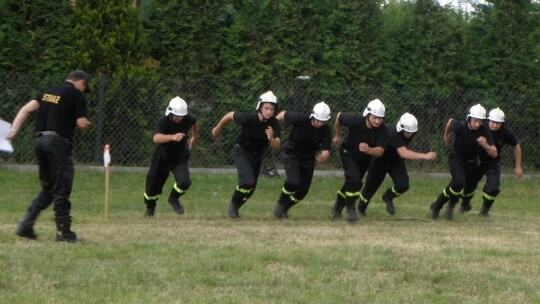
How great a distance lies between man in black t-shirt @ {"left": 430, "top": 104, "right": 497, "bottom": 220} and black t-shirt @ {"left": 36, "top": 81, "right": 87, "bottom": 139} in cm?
655

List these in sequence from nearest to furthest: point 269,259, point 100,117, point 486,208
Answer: point 269,259
point 486,208
point 100,117

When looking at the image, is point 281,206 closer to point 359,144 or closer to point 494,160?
point 359,144

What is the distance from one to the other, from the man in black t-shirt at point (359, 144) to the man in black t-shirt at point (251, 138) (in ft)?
3.34

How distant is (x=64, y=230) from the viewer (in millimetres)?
11258

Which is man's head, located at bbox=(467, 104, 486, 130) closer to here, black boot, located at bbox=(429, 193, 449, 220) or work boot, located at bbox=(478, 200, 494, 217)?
black boot, located at bbox=(429, 193, 449, 220)

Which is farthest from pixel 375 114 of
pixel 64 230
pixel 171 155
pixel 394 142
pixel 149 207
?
pixel 64 230

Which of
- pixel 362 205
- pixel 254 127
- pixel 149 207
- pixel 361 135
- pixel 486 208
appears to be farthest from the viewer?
pixel 486 208

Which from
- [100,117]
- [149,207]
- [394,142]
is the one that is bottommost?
[149,207]

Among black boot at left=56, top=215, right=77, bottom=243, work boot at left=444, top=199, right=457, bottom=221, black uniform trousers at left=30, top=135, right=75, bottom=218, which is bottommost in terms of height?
work boot at left=444, top=199, right=457, bottom=221

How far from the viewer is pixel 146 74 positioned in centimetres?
2180

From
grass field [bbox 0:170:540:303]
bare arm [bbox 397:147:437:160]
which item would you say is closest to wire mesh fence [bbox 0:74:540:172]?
grass field [bbox 0:170:540:303]

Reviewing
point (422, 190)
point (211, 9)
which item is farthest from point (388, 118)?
point (211, 9)

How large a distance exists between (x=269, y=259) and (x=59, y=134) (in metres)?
2.67

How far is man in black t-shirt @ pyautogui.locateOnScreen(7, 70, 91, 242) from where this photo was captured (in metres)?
11.1
